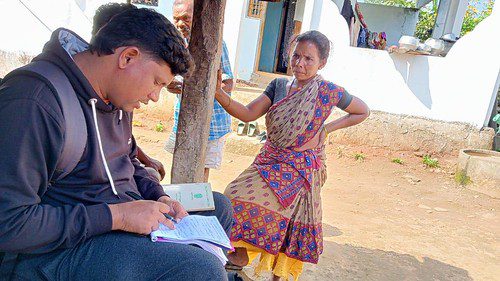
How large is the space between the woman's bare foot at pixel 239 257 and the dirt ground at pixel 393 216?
1.10ft

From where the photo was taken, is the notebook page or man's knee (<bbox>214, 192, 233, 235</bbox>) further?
man's knee (<bbox>214, 192, 233, 235</bbox>)

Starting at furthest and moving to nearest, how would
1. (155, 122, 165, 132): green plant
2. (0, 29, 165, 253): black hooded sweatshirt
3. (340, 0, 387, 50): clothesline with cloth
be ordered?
(340, 0, 387, 50): clothesline with cloth < (155, 122, 165, 132): green plant < (0, 29, 165, 253): black hooded sweatshirt

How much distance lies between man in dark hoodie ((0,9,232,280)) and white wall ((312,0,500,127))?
5.93 meters

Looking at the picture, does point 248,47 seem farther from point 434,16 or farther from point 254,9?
point 434,16

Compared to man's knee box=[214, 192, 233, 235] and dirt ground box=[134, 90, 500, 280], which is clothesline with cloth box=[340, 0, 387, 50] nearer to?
dirt ground box=[134, 90, 500, 280]

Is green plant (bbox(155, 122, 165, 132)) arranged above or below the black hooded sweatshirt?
below

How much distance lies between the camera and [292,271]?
2.88m

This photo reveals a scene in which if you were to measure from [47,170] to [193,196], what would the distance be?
2.72 feet

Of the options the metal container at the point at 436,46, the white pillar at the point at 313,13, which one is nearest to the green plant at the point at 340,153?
the white pillar at the point at 313,13

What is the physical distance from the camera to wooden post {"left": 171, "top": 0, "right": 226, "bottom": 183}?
225 cm

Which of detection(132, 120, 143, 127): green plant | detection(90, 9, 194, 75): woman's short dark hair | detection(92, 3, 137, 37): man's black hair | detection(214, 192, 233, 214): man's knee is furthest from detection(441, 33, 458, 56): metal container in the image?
detection(90, 9, 194, 75): woman's short dark hair

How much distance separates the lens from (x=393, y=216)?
491cm

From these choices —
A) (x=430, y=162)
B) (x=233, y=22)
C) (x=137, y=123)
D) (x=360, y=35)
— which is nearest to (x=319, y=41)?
(x=430, y=162)

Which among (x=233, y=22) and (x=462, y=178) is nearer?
(x=462, y=178)
